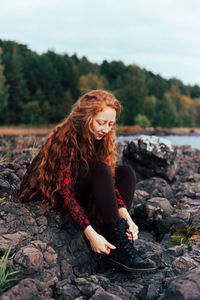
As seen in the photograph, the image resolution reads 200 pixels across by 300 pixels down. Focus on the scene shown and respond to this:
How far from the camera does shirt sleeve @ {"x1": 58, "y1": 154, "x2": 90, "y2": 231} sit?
2070 mm

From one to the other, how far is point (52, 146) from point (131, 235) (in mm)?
806

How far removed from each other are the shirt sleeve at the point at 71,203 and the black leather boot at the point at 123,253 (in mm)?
169

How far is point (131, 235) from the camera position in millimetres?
2223

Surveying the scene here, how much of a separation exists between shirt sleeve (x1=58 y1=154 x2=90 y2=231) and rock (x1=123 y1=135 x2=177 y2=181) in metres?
2.76

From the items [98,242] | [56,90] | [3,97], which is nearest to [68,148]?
[98,242]

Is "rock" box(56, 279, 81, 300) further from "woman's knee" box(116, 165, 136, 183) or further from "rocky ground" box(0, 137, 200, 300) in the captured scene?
"woman's knee" box(116, 165, 136, 183)

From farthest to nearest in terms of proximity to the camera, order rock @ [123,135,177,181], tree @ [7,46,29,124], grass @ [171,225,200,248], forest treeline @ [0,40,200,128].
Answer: tree @ [7,46,29,124] < forest treeline @ [0,40,200,128] < rock @ [123,135,177,181] < grass @ [171,225,200,248]

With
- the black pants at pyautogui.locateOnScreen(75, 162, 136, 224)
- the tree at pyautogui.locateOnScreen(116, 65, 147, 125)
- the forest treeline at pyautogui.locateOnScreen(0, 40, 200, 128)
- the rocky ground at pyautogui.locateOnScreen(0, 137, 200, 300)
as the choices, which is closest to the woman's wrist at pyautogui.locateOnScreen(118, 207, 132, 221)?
the black pants at pyautogui.locateOnScreen(75, 162, 136, 224)

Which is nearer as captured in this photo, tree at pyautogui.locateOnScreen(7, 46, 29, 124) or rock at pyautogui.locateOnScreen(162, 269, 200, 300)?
rock at pyautogui.locateOnScreen(162, 269, 200, 300)

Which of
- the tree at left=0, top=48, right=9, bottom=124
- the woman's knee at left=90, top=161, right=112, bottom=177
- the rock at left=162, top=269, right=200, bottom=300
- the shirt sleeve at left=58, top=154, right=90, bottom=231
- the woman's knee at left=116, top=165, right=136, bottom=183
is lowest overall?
the rock at left=162, top=269, right=200, bottom=300

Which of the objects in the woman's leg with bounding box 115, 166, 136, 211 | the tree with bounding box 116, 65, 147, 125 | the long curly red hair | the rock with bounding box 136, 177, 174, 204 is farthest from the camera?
the tree with bounding box 116, 65, 147, 125

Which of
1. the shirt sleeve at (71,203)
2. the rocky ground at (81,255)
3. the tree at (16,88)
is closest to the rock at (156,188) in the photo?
the rocky ground at (81,255)

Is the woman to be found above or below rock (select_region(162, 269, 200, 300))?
above

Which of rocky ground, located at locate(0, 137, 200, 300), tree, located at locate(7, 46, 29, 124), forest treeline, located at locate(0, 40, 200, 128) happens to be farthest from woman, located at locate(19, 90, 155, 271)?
tree, located at locate(7, 46, 29, 124)
